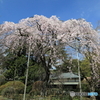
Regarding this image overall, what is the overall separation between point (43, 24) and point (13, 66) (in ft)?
37.6

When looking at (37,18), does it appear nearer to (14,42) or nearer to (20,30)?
(20,30)

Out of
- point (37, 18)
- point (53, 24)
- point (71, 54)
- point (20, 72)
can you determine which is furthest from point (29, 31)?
point (20, 72)

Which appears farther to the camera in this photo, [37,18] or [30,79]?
[30,79]

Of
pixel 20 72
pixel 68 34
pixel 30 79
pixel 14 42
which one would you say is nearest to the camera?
pixel 68 34

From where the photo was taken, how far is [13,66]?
16.9 m

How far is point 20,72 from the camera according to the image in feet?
60.6

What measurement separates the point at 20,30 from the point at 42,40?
1692 mm

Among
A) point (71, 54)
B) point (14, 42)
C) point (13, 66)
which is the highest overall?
point (14, 42)

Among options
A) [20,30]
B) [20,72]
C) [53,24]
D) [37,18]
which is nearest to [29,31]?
[20,30]

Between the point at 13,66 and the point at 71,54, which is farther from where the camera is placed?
the point at 13,66

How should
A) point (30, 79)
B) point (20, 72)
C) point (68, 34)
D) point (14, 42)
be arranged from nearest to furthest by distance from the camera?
point (68, 34)
point (14, 42)
point (30, 79)
point (20, 72)

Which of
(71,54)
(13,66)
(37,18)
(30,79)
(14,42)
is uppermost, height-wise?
(37,18)

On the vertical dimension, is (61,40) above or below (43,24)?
below

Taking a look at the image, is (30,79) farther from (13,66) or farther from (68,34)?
(68,34)
